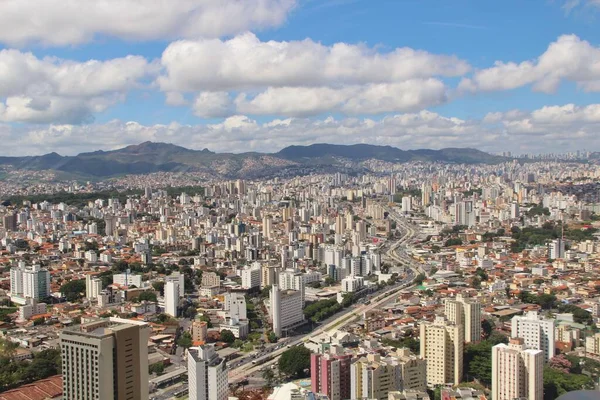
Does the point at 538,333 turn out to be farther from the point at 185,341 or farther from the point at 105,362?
the point at 105,362

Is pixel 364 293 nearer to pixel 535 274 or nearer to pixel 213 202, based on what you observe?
pixel 535 274

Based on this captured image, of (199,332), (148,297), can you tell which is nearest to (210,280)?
(148,297)

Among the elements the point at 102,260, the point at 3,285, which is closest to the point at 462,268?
the point at 102,260

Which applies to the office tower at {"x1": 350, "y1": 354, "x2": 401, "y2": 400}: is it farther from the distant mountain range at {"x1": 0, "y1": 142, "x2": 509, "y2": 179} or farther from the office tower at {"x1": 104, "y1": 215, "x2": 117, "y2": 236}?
the distant mountain range at {"x1": 0, "y1": 142, "x2": 509, "y2": 179}

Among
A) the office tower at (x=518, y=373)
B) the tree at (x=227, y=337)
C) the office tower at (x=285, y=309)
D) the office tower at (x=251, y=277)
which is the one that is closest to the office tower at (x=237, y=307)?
the office tower at (x=285, y=309)

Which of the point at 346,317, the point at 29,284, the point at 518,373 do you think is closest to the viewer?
the point at 518,373

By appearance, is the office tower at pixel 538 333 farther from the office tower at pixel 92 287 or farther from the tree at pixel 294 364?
the office tower at pixel 92 287
